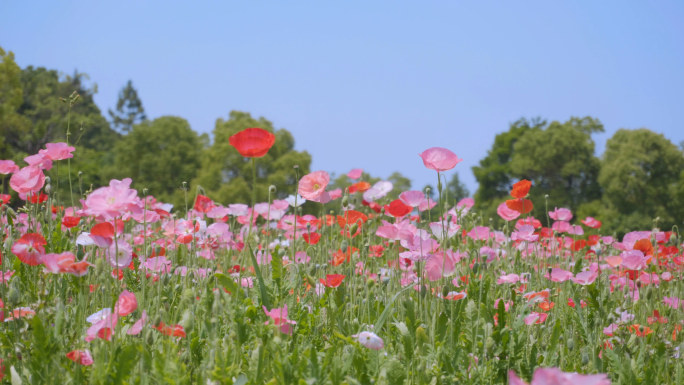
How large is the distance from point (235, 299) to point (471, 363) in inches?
36.9

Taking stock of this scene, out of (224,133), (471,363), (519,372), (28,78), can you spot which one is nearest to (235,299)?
(471,363)

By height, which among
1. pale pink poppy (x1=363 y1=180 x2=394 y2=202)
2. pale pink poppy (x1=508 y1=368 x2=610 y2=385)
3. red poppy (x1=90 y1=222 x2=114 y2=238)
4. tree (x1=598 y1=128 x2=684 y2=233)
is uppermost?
tree (x1=598 y1=128 x2=684 y2=233)

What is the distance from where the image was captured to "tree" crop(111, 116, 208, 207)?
109 ft

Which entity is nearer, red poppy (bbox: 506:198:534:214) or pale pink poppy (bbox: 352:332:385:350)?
pale pink poppy (bbox: 352:332:385:350)

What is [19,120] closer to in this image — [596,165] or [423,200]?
[423,200]

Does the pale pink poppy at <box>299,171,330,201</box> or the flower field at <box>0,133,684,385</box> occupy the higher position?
the pale pink poppy at <box>299,171,330,201</box>

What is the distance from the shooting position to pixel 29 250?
227 cm

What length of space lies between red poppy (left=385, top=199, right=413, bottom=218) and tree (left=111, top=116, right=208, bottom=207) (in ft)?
101

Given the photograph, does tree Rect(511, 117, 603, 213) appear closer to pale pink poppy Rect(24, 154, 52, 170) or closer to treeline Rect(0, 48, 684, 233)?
treeline Rect(0, 48, 684, 233)

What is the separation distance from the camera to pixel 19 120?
25250 millimetres

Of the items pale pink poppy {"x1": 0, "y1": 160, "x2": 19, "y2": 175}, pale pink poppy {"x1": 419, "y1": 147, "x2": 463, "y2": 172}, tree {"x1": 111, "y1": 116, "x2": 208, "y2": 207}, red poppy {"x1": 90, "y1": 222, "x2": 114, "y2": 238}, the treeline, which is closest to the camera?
red poppy {"x1": 90, "y1": 222, "x2": 114, "y2": 238}

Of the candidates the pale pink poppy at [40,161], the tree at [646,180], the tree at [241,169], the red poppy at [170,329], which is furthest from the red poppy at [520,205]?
the tree at [646,180]

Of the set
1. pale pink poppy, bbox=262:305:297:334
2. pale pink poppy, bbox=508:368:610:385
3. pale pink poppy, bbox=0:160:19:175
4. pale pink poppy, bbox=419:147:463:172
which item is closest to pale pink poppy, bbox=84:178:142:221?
pale pink poppy, bbox=262:305:297:334

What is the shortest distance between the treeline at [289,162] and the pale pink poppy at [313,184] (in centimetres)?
2257
